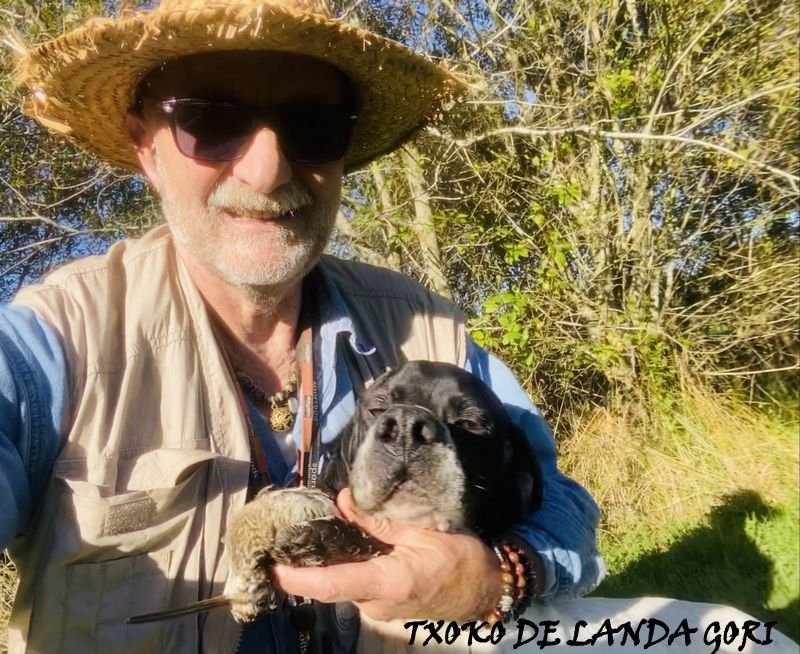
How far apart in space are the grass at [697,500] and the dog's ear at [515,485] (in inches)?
78.9

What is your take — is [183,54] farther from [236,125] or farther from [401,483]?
[401,483]

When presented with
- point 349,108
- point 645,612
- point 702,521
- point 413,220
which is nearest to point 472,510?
point 645,612

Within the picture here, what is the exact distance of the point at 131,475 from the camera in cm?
165

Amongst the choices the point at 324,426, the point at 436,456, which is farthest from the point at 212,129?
the point at 436,456

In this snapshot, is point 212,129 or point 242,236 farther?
point 242,236

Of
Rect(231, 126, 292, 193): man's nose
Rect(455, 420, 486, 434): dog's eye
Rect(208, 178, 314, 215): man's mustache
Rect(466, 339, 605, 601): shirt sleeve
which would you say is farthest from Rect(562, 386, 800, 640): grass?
Rect(231, 126, 292, 193): man's nose

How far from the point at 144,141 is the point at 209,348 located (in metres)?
0.82

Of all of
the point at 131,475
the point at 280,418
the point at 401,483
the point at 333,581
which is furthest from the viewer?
the point at 280,418

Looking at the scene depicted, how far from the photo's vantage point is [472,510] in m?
1.85

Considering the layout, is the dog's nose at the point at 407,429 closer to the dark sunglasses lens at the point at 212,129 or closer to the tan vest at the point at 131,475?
the tan vest at the point at 131,475

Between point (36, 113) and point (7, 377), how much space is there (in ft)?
4.11

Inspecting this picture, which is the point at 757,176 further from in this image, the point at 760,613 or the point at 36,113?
the point at 36,113

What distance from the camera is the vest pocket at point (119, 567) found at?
5.05 ft

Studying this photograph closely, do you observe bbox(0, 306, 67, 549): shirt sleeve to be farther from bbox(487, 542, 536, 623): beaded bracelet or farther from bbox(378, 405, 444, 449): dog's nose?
bbox(487, 542, 536, 623): beaded bracelet
